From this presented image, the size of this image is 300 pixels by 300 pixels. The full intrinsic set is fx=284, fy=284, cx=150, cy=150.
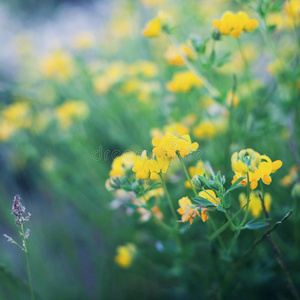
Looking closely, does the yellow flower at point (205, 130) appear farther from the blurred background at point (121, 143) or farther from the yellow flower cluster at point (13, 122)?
the yellow flower cluster at point (13, 122)

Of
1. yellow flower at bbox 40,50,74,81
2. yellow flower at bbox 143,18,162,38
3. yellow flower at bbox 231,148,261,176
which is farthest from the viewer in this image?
yellow flower at bbox 40,50,74,81

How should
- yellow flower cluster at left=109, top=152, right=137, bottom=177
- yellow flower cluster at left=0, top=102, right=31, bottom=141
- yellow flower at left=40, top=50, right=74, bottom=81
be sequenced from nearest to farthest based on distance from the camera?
yellow flower cluster at left=109, top=152, right=137, bottom=177 → yellow flower cluster at left=0, top=102, right=31, bottom=141 → yellow flower at left=40, top=50, right=74, bottom=81

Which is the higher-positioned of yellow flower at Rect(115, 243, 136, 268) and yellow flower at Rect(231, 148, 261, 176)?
yellow flower at Rect(115, 243, 136, 268)

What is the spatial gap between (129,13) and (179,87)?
188 cm

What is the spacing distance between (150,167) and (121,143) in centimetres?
126

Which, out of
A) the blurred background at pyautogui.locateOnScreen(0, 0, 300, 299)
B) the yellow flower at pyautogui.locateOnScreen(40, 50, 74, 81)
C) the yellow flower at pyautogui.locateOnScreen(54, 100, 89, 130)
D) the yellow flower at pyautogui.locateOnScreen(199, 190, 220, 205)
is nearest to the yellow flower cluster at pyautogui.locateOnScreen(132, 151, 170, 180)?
the yellow flower at pyautogui.locateOnScreen(199, 190, 220, 205)

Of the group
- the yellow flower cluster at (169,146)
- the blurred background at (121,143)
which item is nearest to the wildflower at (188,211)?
the yellow flower cluster at (169,146)

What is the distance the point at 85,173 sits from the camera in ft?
6.56

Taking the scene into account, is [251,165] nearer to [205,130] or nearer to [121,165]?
[121,165]

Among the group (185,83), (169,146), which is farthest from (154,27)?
(169,146)

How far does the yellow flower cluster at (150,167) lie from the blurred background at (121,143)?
40 cm

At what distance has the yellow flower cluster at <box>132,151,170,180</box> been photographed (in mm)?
726

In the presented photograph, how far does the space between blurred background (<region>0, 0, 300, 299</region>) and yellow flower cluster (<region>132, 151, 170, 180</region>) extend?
15.6 inches

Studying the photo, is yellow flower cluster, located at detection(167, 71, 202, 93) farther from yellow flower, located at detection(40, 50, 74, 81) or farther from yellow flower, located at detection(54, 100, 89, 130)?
yellow flower, located at detection(40, 50, 74, 81)
